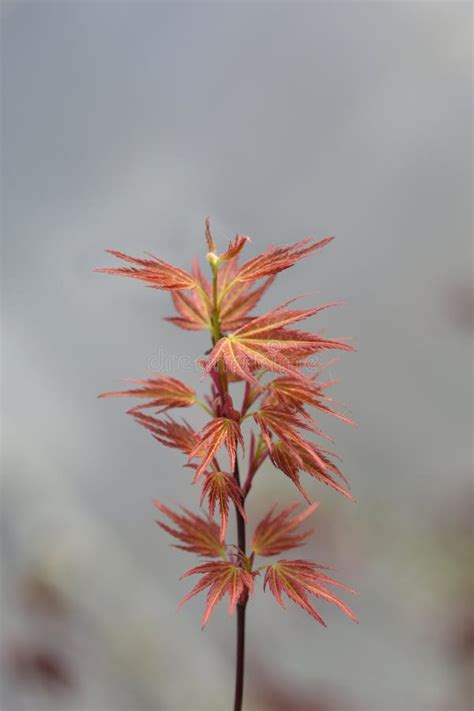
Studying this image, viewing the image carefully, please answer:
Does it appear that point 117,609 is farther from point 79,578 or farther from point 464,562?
point 464,562

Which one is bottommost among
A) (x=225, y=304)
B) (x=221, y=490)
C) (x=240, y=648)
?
(x=240, y=648)

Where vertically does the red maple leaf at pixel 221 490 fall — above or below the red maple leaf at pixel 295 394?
below

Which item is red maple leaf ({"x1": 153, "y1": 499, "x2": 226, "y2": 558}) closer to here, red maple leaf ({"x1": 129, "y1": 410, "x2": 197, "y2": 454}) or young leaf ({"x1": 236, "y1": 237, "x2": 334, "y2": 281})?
red maple leaf ({"x1": 129, "y1": 410, "x2": 197, "y2": 454})

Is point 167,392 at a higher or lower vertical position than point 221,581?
higher

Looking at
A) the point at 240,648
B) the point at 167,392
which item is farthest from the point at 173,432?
the point at 240,648

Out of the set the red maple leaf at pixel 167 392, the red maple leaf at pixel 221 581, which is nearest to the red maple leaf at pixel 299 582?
the red maple leaf at pixel 221 581

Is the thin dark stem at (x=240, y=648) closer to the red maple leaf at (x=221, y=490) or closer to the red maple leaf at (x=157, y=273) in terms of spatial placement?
the red maple leaf at (x=221, y=490)

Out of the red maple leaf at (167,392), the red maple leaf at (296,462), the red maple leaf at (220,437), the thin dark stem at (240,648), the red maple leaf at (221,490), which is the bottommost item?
the thin dark stem at (240,648)

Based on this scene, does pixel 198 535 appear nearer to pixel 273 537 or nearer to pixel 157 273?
pixel 273 537
